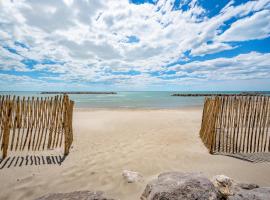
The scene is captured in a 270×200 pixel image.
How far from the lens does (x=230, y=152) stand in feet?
19.7

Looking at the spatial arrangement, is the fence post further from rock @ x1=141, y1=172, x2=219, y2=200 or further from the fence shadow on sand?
rock @ x1=141, y1=172, x2=219, y2=200

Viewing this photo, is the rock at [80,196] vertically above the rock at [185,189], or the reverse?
the rock at [185,189]

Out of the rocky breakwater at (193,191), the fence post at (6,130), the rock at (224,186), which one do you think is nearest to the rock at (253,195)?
the rocky breakwater at (193,191)

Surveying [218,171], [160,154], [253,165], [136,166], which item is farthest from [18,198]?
[253,165]

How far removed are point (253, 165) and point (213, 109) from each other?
6.48ft

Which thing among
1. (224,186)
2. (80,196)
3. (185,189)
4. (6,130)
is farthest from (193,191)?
(6,130)

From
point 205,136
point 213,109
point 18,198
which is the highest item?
point 213,109

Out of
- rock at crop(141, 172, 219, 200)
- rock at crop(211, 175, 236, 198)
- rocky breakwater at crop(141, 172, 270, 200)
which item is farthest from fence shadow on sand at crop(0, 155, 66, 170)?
rock at crop(211, 175, 236, 198)

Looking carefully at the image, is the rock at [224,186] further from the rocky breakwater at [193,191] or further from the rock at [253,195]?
the rock at [253,195]

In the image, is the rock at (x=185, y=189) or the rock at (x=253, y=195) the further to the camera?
the rock at (x=253, y=195)

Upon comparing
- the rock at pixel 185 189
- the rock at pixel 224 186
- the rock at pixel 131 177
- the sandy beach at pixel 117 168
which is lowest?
the sandy beach at pixel 117 168

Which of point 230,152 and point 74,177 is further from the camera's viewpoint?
point 230,152

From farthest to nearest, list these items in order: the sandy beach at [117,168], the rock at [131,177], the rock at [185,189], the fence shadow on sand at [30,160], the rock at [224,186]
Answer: the fence shadow on sand at [30,160], the rock at [131,177], the sandy beach at [117,168], the rock at [224,186], the rock at [185,189]

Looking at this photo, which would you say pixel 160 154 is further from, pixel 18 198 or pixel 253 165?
pixel 18 198
